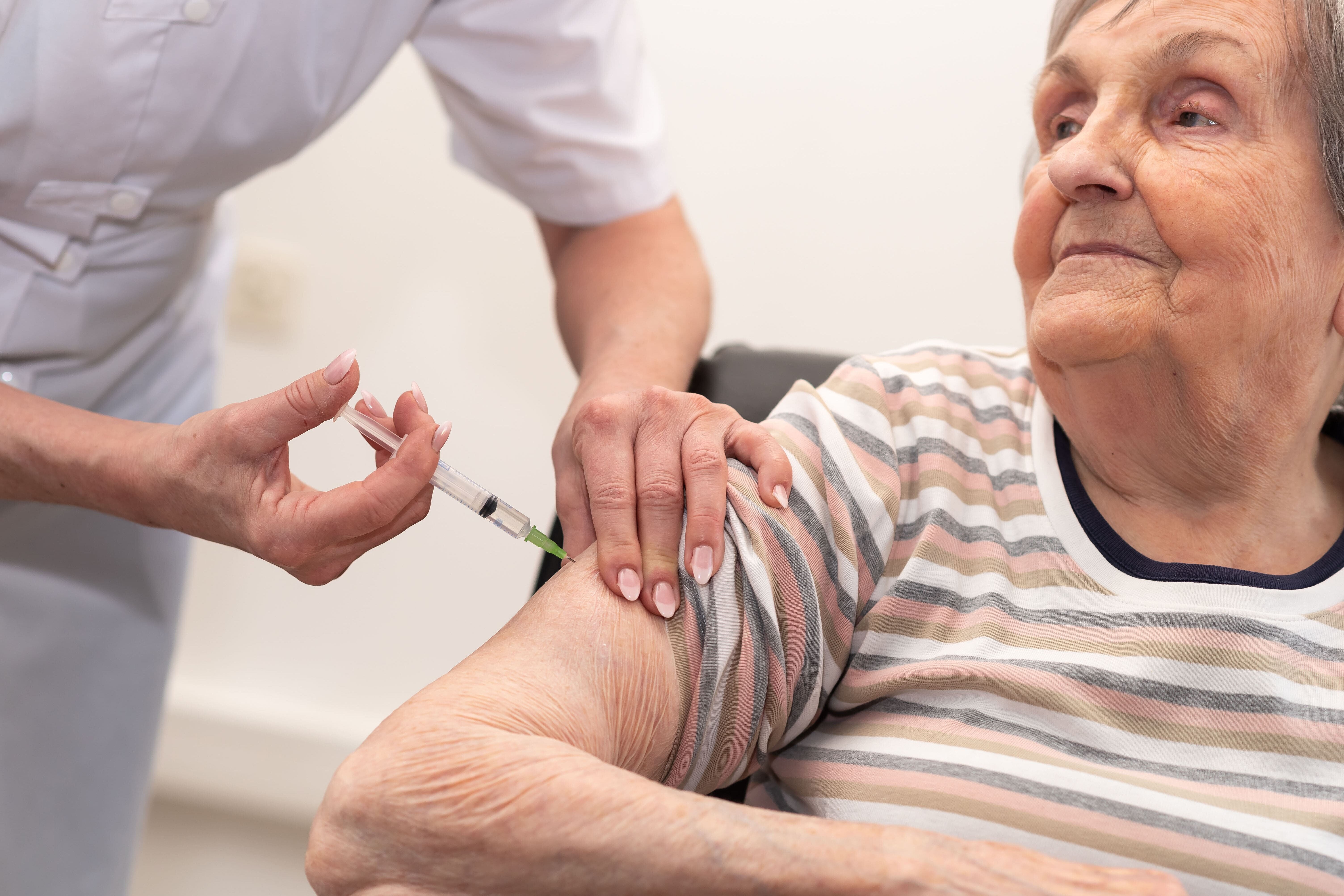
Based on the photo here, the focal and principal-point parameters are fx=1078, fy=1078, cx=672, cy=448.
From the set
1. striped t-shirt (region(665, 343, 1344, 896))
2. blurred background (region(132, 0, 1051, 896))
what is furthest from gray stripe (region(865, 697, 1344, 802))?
blurred background (region(132, 0, 1051, 896))

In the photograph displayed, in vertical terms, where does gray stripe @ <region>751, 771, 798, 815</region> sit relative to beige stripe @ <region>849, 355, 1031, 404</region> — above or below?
below

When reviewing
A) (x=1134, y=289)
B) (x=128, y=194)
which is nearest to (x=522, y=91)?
(x=128, y=194)

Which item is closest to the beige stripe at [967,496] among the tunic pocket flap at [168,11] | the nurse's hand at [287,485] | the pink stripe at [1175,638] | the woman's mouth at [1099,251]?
the pink stripe at [1175,638]

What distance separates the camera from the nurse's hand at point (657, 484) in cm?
83

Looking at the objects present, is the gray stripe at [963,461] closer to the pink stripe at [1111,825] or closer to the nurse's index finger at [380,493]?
the pink stripe at [1111,825]

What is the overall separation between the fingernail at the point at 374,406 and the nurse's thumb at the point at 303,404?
5 cm

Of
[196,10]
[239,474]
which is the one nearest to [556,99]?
[196,10]

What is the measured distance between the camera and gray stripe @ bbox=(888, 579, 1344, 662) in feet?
2.88

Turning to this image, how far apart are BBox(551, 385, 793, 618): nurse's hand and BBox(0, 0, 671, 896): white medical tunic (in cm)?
48

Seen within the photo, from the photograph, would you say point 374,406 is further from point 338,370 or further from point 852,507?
point 852,507

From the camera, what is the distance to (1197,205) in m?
0.86

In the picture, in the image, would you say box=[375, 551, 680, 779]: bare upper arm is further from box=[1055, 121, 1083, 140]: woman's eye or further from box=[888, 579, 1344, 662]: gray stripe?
box=[1055, 121, 1083, 140]: woman's eye

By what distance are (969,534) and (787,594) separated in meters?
0.19

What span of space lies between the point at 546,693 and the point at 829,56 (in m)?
1.49
